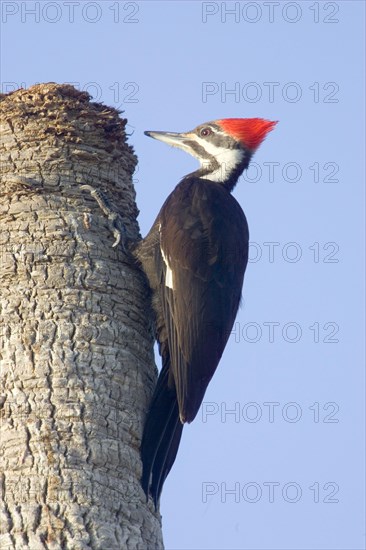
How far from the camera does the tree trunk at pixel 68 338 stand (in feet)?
13.2

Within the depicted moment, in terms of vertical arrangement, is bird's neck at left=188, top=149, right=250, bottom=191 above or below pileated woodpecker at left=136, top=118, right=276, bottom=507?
above

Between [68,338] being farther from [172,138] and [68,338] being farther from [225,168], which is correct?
[172,138]

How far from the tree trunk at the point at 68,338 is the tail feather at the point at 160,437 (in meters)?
0.06

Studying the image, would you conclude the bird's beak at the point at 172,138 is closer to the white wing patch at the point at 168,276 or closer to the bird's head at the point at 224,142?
the bird's head at the point at 224,142

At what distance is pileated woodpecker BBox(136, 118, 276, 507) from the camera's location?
15.7 feet

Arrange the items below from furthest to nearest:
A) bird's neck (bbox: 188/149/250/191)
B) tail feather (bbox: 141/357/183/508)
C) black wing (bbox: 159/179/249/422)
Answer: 1. bird's neck (bbox: 188/149/250/191)
2. black wing (bbox: 159/179/249/422)
3. tail feather (bbox: 141/357/183/508)

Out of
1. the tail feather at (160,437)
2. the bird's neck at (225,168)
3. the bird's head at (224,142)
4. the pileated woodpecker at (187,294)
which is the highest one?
the bird's head at (224,142)

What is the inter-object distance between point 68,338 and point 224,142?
263cm

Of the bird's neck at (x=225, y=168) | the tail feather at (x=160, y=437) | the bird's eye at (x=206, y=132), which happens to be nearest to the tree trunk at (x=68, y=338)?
the tail feather at (x=160, y=437)

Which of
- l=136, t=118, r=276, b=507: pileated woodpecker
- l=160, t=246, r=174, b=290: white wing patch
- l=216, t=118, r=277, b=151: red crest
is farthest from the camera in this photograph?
l=216, t=118, r=277, b=151: red crest

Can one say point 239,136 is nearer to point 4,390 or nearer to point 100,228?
point 100,228

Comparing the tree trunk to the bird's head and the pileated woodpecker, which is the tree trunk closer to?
the pileated woodpecker

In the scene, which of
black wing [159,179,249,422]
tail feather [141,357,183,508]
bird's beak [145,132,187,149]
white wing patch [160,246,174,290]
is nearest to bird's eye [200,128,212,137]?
bird's beak [145,132,187,149]

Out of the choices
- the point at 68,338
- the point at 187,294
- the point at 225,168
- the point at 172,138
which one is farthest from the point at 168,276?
the point at 172,138
